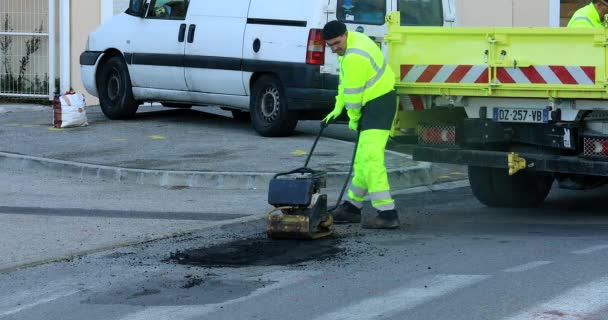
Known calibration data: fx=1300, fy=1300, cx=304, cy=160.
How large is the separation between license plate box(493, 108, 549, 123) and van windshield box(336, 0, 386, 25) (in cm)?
429

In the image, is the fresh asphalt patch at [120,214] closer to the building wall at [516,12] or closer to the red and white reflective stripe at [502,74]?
the red and white reflective stripe at [502,74]

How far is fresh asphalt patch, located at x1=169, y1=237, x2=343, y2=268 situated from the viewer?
916 cm

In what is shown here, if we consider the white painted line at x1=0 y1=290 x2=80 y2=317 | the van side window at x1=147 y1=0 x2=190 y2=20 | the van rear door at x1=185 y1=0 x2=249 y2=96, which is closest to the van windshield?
the van rear door at x1=185 y1=0 x2=249 y2=96

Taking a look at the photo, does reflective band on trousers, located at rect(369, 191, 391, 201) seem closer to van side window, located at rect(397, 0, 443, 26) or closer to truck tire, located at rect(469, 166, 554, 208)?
truck tire, located at rect(469, 166, 554, 208)

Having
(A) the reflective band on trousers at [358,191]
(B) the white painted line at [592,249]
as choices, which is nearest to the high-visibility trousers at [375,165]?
(A) the reflective band on trousers at [358,191]

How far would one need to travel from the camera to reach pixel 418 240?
995 cm

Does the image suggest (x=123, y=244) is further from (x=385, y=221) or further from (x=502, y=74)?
(x=502, y=74)

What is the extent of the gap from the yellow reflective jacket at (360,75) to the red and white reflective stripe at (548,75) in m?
0.96

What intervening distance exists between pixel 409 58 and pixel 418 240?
189cm

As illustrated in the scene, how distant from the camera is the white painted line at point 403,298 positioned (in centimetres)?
739

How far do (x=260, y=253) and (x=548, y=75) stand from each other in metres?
2.76

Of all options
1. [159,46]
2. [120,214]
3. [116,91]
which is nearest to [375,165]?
[120,214]

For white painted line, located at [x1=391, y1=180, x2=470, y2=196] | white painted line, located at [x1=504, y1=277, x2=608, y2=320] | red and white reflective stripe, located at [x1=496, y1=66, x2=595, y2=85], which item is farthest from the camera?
white painted line, located at [x1=391, y1=180, x2=470, y2=196]

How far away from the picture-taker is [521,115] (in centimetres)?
1060
